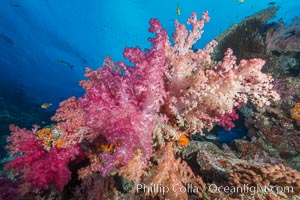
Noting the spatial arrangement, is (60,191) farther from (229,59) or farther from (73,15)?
(73,15)

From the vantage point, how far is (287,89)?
5828 mm

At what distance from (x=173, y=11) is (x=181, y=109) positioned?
3475 cm

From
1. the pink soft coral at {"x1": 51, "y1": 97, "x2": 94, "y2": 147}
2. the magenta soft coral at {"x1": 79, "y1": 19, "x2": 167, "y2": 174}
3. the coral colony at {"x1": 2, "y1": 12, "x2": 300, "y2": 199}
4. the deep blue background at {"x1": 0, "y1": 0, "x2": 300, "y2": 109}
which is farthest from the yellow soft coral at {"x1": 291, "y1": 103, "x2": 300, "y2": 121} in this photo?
the deep blue background at {"x1": 0, "y1": 0, "x2": 300, "y2": 109}

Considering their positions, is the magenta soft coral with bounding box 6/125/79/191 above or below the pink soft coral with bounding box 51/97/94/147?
below

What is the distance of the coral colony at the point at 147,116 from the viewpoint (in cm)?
235

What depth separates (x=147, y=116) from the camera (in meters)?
2.46

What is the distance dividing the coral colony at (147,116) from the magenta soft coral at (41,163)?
0.05ft

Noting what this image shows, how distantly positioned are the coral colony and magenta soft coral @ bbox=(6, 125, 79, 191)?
1cm

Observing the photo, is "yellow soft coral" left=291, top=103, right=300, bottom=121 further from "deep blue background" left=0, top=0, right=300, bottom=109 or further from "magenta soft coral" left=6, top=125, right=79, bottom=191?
"deep blue background" left=0, top=0, right=300, bottom=109

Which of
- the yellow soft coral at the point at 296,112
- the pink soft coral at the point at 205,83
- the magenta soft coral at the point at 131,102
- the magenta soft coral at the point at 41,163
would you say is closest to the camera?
the magenta soft coral at the point at 131,102

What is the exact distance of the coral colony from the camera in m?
2.35

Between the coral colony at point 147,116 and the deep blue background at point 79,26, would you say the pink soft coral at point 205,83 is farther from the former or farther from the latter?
the deep blue background at point 79,26

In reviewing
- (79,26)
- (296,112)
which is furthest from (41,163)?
(79,26)

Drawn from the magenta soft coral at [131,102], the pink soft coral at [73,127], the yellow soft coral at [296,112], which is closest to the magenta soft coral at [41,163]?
the pink soft coral at [73,127]
